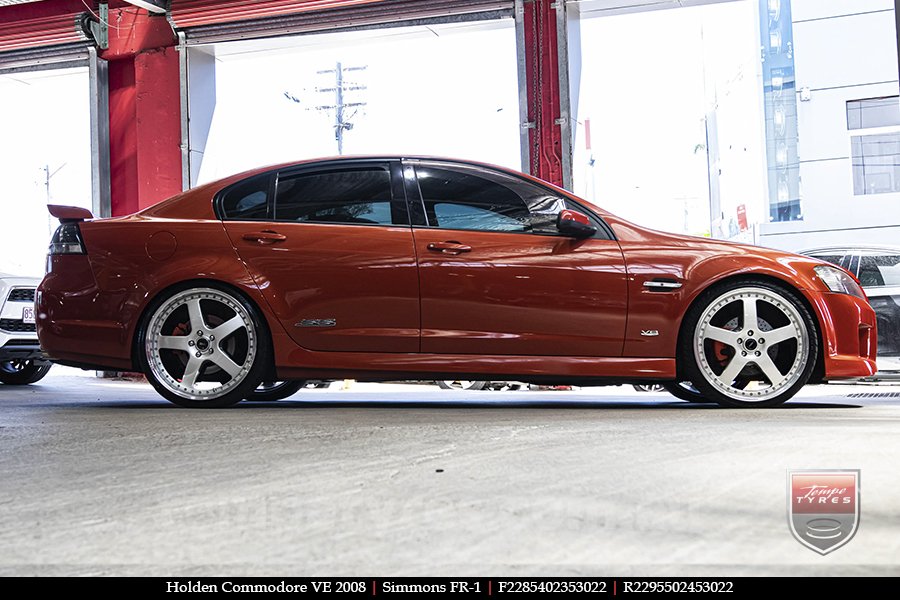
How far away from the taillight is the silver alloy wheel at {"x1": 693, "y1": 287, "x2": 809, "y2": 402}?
10.3 ft

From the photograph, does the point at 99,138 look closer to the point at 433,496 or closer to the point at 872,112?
the point at 872,112

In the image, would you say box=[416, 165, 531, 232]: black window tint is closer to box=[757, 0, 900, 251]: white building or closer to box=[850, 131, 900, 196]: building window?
box=[757, 0, 900, 251]: white building

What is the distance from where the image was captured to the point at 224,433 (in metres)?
3.35

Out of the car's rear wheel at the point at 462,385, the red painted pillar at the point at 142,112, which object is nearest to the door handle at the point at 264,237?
the car's rear wheel at the point at 462,385

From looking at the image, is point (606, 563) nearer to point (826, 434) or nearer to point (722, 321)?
point (826, 434)

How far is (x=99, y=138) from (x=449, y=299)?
740 centimetres

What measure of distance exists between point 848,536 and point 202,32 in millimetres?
9863

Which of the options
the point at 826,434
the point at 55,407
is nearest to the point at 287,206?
the point at 55,407

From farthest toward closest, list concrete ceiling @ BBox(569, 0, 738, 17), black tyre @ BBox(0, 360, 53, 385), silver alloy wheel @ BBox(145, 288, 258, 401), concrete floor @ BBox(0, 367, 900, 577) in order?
concrete ceiling @ BBox(569, 0, 738, 17) → black tyre @ BBox(0, 360, 53, 385) → silver alloy wheel @ BBox(145, 288, 258, 401) → concrete floor @ BBox(0, 367, 900, 577)

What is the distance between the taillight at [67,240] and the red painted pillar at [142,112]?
5621 mm

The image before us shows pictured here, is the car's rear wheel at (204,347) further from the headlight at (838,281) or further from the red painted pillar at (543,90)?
the red painted pillar at (543,90)

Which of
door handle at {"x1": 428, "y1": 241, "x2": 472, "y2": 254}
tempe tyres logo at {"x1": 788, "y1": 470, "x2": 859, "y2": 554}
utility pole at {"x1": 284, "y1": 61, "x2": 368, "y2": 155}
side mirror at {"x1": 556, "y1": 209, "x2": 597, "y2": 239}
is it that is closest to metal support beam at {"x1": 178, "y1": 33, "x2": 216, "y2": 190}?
door handle at {"x1": 428, "y1": 241, "x2": 472, "y2": 254}

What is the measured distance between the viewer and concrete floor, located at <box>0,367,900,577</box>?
1616 millimetres

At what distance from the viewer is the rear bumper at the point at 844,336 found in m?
4.46
